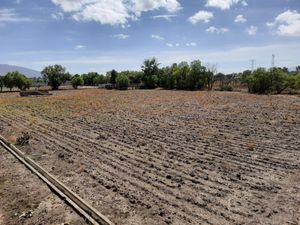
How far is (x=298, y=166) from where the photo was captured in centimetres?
1016

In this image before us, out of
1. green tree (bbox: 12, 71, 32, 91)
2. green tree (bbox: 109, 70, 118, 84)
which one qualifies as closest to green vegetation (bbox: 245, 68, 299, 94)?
green tree (bbox: 109, 70, 118, 84)

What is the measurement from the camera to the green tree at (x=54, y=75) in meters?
82.1

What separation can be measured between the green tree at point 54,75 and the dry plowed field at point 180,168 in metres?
65.9

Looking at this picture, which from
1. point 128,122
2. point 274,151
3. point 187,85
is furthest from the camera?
point 187,85

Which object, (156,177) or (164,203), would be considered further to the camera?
(156,177)

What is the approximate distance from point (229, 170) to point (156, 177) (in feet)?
7.85

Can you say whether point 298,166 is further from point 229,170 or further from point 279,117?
point 279,117

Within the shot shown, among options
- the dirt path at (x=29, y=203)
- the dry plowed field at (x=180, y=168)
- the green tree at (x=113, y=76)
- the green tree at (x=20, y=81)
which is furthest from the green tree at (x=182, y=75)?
the dirt path at (x=29, y=203)

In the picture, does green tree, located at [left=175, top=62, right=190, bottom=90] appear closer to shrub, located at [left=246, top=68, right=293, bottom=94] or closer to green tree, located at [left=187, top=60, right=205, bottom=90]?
green tree, located at [left=187, top=60, right=205, bottom=90]

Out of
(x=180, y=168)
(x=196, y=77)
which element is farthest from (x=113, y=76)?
(x=180, y=168)

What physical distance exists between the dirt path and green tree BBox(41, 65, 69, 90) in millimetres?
75501

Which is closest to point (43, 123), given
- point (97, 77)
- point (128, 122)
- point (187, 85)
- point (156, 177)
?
point (128, 122)

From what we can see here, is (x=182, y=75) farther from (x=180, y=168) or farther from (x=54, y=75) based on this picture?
(x=180, y=168)

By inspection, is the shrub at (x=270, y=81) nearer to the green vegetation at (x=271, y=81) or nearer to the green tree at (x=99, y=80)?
the green vegetation at (x=271, y=81)
